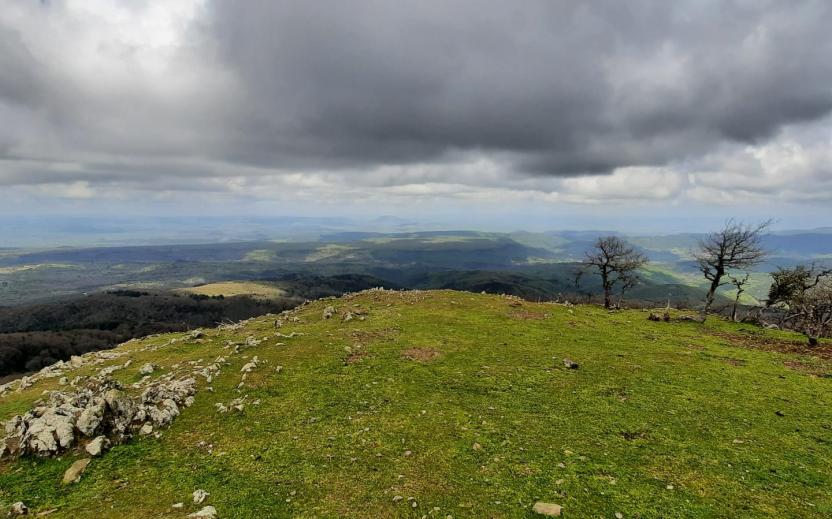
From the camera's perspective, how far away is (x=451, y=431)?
17.5m

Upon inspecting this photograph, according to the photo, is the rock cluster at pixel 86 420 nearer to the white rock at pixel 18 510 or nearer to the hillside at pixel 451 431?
the hillside at pixel 451 431

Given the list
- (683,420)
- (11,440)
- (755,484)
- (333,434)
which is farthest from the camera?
(683,420)

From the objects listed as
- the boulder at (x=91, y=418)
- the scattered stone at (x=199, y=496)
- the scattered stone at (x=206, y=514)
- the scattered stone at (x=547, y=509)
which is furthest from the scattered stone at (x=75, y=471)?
the scattered stone at (x=547, y=509)

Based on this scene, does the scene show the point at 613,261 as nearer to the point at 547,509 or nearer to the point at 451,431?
the point at 451,431

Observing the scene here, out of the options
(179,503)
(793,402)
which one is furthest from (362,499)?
(793,402)

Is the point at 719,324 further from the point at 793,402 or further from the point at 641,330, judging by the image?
the point at 793,402

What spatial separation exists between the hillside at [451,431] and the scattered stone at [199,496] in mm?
148

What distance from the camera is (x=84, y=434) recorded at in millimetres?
16047

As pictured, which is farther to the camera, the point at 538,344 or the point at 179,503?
the point at 538,344

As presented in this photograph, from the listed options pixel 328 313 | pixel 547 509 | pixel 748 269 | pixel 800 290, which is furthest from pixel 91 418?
pixel 800 290

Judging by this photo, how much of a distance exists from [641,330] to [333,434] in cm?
3028

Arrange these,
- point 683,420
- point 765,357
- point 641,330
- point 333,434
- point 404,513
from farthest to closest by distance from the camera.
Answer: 1. point 641,330
2. point 765,357
3. point 683,420
4. point 333,434
5. point 404,513

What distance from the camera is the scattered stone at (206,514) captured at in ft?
40.3

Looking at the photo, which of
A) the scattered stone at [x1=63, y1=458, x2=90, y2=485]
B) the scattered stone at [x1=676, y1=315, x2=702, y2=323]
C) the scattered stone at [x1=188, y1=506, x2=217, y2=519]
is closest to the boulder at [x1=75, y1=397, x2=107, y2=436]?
→ the scattered stone at [x1=63, y1=458, x2=90, y2=485]
